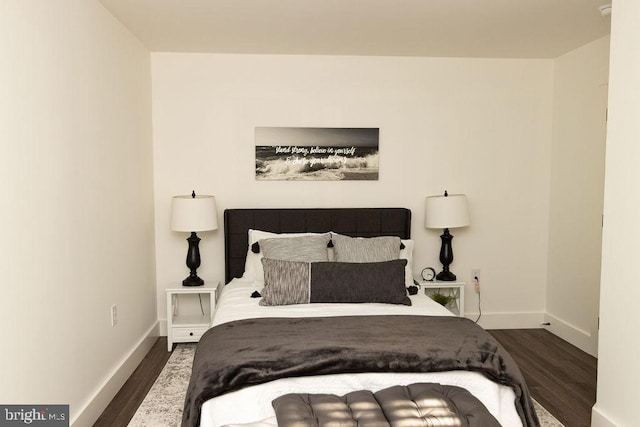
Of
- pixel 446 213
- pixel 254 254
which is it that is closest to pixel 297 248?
pixel 254 254

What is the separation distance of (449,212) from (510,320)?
132cm

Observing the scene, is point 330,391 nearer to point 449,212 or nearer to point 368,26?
point 449,212

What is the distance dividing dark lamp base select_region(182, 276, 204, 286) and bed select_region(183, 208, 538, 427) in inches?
15.8

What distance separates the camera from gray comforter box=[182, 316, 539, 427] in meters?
2.40

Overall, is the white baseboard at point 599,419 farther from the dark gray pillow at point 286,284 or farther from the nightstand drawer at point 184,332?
the nightstand drawer at point 184,332

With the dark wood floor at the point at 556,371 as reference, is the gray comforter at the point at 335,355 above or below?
above

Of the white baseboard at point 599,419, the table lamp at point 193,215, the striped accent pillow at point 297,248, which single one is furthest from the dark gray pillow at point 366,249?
the white baseboard at point 599,419

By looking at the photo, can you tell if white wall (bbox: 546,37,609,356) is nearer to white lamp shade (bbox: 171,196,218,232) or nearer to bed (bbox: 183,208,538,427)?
bed (bbox: 183,208,538,427)

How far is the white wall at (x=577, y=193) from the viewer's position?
4.16 m

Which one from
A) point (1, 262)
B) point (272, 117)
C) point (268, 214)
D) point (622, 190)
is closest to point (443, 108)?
point (272, 117)

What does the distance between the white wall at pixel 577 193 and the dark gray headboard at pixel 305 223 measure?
138 cm

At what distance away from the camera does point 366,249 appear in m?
4.06

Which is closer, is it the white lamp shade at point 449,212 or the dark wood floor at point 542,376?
the dark wood floor at point 542,376

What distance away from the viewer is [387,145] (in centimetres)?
472
